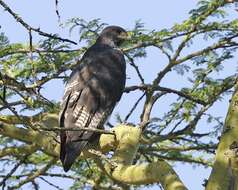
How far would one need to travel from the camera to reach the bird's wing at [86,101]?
5.12 meters

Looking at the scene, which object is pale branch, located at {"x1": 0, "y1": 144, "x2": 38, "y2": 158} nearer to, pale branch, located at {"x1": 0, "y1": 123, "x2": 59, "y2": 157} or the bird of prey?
the bird of prey

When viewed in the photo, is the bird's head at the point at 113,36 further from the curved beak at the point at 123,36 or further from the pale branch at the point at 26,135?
the pale branch at the point at 26,135

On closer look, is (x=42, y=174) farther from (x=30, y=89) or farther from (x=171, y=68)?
(x=30, y=89)

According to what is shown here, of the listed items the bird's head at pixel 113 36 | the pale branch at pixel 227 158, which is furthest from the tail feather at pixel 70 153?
the bird's head at pixel 113 36

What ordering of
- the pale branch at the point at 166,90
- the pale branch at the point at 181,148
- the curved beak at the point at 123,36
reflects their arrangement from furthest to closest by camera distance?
the curved beak at the point at 123,36 → the pale branch at the point at 181,148 → the pale branch at the point at 166,90

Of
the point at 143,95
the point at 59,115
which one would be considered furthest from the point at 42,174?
the point at 143,95

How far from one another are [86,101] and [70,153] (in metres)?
1.06

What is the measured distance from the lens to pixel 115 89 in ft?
20.8

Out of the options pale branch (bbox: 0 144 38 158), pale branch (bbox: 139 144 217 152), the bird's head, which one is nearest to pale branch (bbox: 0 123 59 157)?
pale branch (bbox: 0 144 38 158)

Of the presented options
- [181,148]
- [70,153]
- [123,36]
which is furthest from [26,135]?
[123,36]

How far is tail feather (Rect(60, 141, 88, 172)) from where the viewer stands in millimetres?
4957

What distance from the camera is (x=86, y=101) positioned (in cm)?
599

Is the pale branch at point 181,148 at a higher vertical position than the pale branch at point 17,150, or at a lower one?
higher

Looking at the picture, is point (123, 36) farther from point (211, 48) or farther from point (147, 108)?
point (147, 108)
